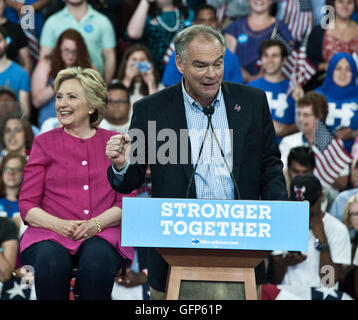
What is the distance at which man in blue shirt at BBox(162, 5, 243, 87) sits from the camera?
14.7 ft

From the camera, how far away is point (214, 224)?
227 centimetres

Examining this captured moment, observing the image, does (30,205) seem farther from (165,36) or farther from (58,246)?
(165,36)

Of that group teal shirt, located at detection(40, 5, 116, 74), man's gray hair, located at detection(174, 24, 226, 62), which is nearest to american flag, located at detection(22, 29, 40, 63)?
teal shirt, located at detection(40, 5, 116, 74)

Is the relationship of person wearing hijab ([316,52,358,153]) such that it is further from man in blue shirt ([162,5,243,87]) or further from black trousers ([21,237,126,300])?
black trousers ([21,237,126,300])

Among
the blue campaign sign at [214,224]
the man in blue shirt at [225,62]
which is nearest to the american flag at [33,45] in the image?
the man in blue shirt at [225,62]

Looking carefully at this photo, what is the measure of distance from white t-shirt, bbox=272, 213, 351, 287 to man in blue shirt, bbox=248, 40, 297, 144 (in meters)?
0.80

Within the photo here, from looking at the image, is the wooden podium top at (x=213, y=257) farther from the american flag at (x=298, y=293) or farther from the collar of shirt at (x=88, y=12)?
the collar of shirt at (x=88, y=12)

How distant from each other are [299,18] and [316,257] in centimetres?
185

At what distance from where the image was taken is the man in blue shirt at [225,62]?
4480mm

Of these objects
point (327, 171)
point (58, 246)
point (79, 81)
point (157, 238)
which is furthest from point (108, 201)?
point (327, 171)

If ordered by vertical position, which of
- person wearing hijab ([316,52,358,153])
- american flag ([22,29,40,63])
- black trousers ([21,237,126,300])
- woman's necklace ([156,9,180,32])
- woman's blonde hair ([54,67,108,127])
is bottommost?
black trousers ([21,237,126,300])

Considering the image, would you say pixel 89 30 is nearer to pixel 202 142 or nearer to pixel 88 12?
pixel 88 12
